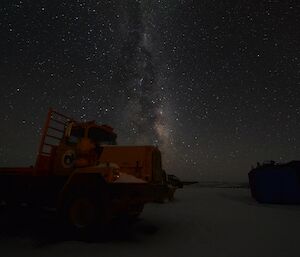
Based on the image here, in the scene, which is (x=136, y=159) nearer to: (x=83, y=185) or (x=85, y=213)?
(x=83, y=185)

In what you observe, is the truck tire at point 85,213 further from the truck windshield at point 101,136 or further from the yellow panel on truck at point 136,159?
the truck windshield at point 101,136

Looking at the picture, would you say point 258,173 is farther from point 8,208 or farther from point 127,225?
point 8,208

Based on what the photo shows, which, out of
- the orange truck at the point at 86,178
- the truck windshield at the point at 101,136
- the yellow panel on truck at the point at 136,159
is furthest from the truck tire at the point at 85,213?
the truck windshield at the point at 101,136

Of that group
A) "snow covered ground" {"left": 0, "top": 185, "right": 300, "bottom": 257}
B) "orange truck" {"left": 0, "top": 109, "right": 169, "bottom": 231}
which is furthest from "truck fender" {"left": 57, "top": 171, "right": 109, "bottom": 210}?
"snow covered ground" {"left": 0, "top": 185, "right": 300, "bottom": 257}

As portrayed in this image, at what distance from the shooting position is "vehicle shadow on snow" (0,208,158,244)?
714 cm

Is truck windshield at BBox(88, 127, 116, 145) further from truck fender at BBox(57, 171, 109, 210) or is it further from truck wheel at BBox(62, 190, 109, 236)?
truck wheel at BBox(62, 190, 109, 236)

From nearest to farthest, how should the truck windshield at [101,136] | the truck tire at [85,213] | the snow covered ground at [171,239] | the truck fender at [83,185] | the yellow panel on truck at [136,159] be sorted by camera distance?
the snow covered ground at [171,239], the truck tire at [85,213], the truck fender at [83,185], the yellow panel on truck at [136,159], the truck windshield at [101,136]

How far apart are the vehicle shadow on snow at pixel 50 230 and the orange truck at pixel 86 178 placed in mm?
295

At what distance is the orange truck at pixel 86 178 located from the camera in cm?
712

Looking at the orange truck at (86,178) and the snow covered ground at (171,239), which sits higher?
the orange truck at (86,178)

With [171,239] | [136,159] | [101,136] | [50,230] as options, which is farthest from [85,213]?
[101,136]

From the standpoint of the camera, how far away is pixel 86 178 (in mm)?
7480

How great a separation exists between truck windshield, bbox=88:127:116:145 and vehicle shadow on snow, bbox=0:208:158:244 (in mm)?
2401

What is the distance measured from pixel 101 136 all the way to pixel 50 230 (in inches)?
112
